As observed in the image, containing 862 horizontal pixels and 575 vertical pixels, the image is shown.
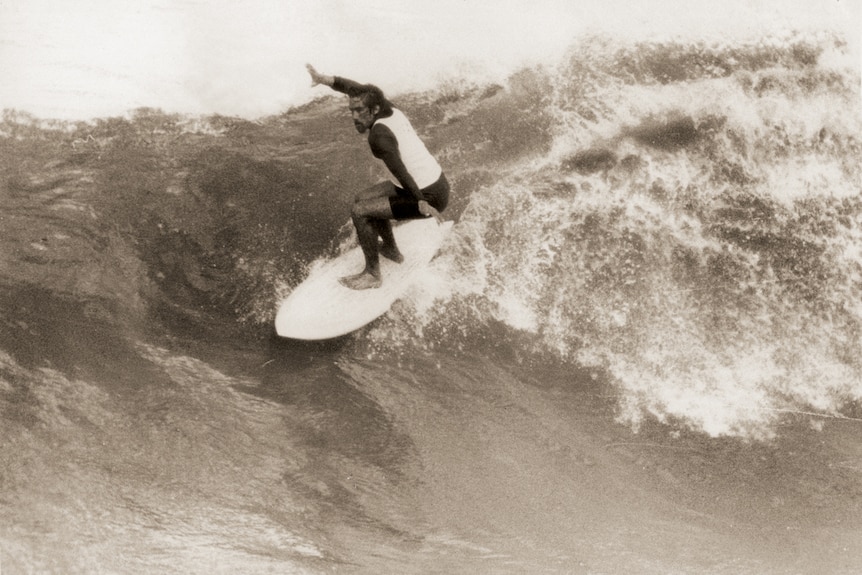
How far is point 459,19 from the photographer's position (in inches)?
209

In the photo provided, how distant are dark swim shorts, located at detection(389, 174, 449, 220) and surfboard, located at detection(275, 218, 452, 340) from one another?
1.50 feet

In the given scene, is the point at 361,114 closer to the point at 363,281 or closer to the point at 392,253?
the point at 392,253

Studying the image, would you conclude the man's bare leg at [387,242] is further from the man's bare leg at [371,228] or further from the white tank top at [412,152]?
the white tank top at [412,152]

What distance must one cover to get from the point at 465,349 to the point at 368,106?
1998 mm

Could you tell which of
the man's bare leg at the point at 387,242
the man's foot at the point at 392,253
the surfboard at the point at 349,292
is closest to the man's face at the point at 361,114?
the man's bare leg at the point at 387,242

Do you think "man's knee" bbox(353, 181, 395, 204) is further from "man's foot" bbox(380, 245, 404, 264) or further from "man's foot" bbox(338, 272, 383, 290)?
"man's foot" bbox(338, 272, 383, 290)

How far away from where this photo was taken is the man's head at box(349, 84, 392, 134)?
142 inches

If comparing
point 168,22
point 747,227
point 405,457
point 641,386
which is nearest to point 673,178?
point 747,227

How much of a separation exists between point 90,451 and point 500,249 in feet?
10.8

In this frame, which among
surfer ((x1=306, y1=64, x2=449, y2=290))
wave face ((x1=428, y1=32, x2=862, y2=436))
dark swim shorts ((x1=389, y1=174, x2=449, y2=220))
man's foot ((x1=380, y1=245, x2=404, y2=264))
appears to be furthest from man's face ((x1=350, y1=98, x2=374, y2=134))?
wave face ((x1=428, y1=32, x2=862, y2=436))

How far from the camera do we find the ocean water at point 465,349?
458 centimetres

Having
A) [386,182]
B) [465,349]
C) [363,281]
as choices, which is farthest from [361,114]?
[465,349]

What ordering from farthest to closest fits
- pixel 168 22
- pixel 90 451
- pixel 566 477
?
1. pixel 168 22
2. pixel 566 477
3. pixel 90 451

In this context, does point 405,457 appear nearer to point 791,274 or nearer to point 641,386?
point 641,386
